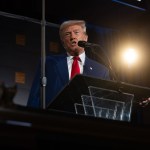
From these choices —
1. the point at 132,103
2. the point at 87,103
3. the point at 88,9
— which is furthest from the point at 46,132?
the point at 88,9

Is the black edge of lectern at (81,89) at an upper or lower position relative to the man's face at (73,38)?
lower

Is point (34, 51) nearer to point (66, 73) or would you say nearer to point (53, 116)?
point (66, 73)

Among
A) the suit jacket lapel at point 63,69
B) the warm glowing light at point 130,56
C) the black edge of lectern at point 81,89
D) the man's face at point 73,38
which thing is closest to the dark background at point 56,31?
the warm glowing light at point 130,56

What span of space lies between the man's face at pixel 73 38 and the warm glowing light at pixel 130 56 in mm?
971

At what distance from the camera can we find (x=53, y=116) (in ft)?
2.87

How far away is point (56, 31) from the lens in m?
3.38

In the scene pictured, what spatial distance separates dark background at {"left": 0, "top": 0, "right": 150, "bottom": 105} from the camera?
3182 millimetres

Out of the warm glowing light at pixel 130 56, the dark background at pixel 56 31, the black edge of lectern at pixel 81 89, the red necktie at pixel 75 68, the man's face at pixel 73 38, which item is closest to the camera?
the black edge of lectern at pixel 81 89

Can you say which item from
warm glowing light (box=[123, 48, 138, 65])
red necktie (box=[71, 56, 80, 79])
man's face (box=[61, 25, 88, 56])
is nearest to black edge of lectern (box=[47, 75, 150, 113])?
red necktie (box=[71, 56, 80, 79])

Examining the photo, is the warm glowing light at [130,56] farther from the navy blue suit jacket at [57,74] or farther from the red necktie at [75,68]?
the red necktie at [75,68]

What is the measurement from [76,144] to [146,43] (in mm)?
3068

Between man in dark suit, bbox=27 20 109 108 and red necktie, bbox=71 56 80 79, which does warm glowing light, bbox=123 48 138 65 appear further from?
red necktie, bbox=71 56 80 79

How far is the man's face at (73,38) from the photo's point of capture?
2635 millimetres

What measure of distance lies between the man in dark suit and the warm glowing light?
0.95 m
